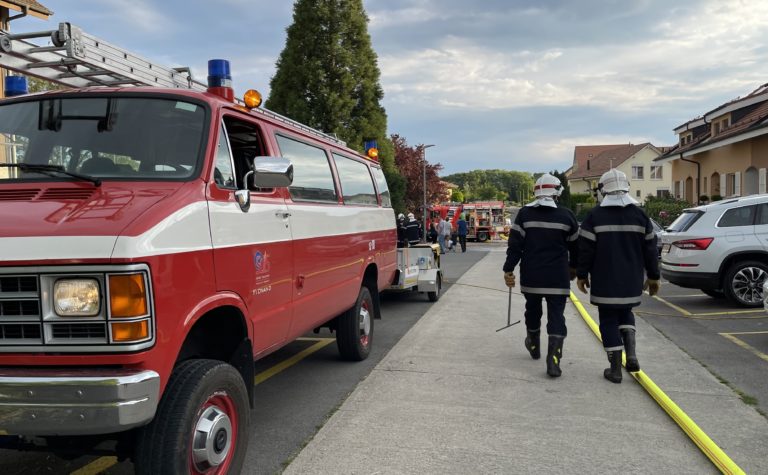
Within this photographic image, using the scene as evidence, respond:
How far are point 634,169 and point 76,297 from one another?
237ft

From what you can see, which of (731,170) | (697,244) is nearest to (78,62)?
(697,244)

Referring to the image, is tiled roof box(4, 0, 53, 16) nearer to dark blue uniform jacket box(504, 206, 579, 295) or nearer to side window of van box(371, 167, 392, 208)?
side window of van box(371, 167, 392, 208)

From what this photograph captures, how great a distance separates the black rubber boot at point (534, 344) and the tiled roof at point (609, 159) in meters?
67.8

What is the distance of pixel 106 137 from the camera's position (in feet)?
11.0

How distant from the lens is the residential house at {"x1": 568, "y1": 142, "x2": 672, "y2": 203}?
66875 mm

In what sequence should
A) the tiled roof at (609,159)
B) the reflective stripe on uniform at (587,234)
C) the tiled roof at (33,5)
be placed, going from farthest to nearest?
the tiled roof at (609,159) → the tiled roof at (33,5) → the reflective stripe on uniform at (587,234)

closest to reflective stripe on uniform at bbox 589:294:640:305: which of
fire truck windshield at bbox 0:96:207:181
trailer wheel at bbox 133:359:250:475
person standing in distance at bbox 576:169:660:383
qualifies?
person standing in distance at bbox 576:169:660:383

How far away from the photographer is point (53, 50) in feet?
Answer: 12.8

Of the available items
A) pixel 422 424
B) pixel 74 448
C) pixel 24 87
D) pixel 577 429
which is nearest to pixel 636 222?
pixel 577 429

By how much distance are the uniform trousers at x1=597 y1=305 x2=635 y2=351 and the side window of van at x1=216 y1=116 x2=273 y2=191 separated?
334 cm

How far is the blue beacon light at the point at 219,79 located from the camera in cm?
385

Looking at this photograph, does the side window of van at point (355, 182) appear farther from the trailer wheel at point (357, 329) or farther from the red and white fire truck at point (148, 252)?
the trailer wheel at point (357, 329)

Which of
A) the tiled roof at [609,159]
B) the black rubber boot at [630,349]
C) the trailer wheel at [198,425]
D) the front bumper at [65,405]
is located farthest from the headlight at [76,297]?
the tiled roof at [609,159]

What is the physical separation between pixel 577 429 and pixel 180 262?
9.96 feet
